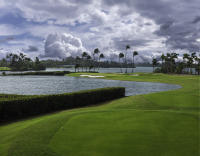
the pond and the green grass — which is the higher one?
the green grass

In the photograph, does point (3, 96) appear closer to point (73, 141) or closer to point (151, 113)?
point (73, 141)

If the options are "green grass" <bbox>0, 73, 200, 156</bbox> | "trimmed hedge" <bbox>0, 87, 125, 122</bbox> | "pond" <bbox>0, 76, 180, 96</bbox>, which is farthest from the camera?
"pond" <bbox>0, 76, 180, 96</bbox>

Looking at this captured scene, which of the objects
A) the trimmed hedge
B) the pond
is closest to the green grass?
the trimmed hedge

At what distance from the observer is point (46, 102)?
66.2ft

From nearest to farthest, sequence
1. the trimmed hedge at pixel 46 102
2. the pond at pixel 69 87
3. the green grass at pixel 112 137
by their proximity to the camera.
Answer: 1. the green grass at pixel 112 137
2. the trimmed hedge at pixel 46 102
3. the pond at pixel 69 87

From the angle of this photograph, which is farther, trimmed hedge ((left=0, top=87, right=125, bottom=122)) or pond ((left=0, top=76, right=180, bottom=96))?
pond ((left=0, top=76, right=180, bottom=96))

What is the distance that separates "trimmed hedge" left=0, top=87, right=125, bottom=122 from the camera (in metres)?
17.2

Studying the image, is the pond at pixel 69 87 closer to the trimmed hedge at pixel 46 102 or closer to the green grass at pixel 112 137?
the trimmed hedge at pixel 46 102

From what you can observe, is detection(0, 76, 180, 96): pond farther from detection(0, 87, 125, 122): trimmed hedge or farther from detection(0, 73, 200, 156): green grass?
detection(0, 73, 200, 156): green grass

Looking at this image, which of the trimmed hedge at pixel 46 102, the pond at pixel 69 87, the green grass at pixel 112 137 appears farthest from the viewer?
the pond at pixel 69 87

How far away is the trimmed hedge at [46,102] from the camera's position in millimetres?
17203

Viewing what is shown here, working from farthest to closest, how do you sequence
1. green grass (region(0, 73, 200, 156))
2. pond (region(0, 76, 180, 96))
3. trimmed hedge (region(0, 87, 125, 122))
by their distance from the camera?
pond (region(0, 76, 180, 96)), trimmed hedge (region(0, 87, 125, 122)), green grass (region(0, 73, 200, 156))

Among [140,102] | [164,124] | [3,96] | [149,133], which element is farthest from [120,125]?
[3,96]

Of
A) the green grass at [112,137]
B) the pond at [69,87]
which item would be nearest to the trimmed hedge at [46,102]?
the green grass at [112,137]
